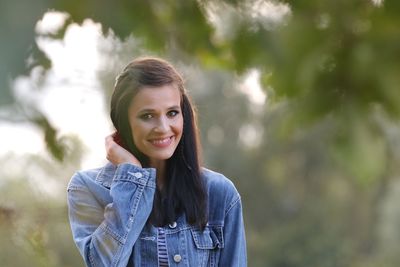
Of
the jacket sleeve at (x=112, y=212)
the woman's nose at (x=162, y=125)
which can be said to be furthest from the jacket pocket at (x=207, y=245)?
the woman's nose at (x=162, y=125)

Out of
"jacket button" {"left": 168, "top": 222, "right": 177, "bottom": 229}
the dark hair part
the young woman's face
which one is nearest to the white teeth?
the young woman's face

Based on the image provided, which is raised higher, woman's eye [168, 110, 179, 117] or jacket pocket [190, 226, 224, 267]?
woman's eye [168, 110, 179, 117]

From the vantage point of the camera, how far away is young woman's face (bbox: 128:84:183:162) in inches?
86.7

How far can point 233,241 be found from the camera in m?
2.34

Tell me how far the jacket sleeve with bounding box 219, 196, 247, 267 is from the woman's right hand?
0.88 feet

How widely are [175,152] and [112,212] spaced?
0.26 metres

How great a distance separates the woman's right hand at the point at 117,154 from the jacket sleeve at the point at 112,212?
33 millimetres

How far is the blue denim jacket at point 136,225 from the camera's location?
2.17 metres

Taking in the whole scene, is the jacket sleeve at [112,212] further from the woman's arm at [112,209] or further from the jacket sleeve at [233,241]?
the jacket sleeve at [233,241]

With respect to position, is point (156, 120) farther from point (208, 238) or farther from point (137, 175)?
point (208, 238)

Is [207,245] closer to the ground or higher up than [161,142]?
closer to the ground

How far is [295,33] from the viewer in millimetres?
1035

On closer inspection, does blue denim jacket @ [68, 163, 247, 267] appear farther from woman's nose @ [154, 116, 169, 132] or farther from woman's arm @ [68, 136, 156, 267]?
woman's nose @ [154, 116, 169, 132]

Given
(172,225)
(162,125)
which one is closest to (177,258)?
(172,225)
